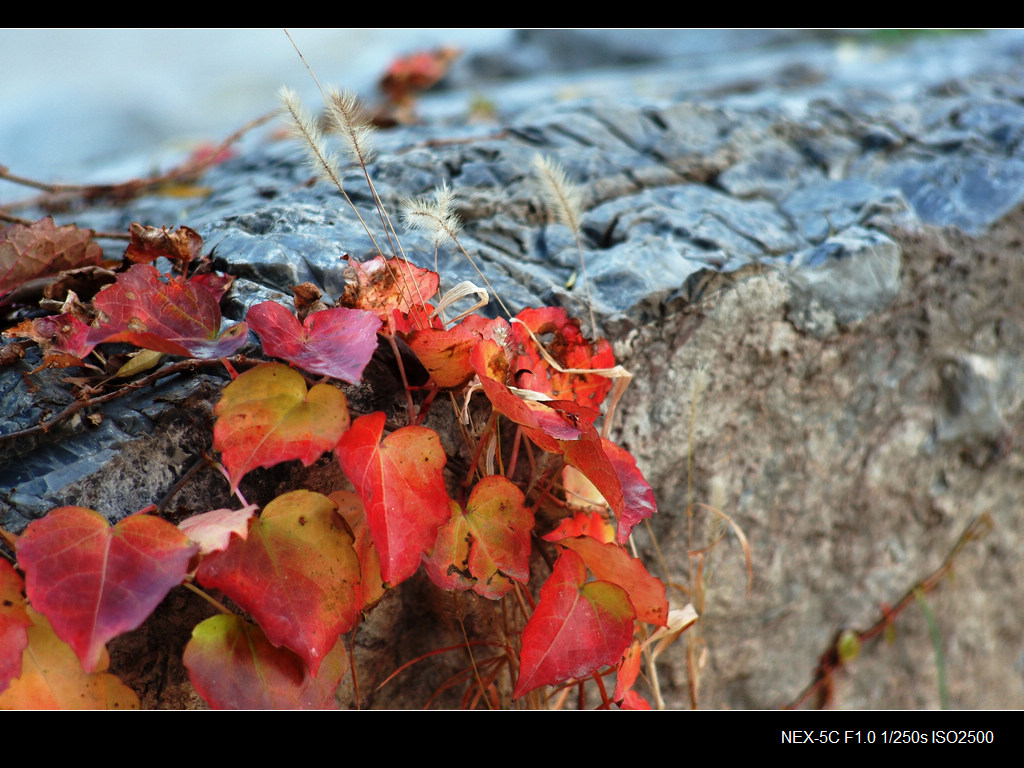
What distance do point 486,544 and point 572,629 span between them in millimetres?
122

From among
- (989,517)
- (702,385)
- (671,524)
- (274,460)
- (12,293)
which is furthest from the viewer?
(989,517)

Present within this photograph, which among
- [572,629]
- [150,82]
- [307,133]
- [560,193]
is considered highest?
[150,82]

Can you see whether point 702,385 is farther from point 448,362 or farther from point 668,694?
point 668,694

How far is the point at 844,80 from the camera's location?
5.88 ft

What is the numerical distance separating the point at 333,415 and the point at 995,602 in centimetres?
148

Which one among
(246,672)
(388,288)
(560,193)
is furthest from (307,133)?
(246,672)

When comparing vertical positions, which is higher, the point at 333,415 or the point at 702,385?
the point at 333,415

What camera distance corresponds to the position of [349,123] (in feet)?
2.35

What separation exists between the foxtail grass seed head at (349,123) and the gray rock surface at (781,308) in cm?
16

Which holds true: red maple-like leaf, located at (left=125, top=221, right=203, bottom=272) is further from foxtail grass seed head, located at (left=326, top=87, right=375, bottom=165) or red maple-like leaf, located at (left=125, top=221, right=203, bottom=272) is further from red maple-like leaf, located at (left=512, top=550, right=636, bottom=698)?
red maple-like leaf, located at (left=512, top=550, right=636, bottom=698)

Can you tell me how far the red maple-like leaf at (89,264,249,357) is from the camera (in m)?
0.64

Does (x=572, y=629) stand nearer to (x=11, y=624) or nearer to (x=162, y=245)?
(x=11, y=624)

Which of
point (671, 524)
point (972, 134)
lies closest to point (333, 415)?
point (671, 524)

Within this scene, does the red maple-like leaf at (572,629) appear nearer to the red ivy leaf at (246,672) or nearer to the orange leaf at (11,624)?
the red ivy leaf at (246,672)
